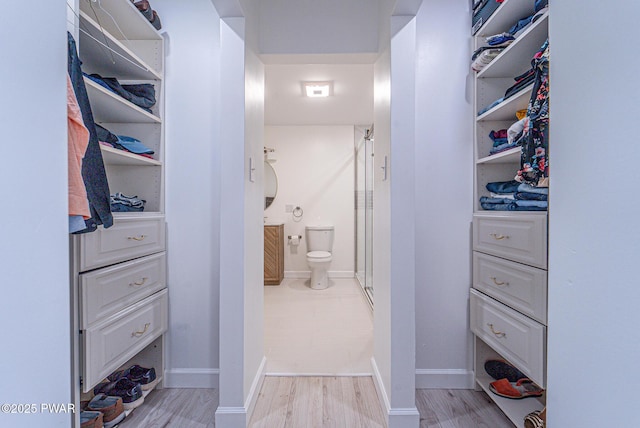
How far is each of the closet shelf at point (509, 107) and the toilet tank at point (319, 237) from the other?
107 inches

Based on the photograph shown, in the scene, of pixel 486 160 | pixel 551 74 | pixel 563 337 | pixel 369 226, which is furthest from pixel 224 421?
pixel 369 226

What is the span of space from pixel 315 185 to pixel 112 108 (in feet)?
9.91

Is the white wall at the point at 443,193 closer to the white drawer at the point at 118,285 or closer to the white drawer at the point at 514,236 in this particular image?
the white drawer at the point at 514,236

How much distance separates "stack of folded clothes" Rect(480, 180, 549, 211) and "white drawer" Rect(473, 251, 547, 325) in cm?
28

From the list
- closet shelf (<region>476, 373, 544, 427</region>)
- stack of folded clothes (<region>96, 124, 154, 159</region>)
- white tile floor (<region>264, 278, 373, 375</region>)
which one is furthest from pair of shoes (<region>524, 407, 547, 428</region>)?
stack of folded clothes (<region>96, 124, 154, 159</region>)

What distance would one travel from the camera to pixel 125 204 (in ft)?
5.16

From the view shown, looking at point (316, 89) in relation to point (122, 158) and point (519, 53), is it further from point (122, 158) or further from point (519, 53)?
point (122, 158)

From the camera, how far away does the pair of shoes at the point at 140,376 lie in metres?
1.67

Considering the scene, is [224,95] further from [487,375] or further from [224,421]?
[487,375]

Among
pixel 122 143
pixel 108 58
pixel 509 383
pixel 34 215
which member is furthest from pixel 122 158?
pixel 509 383

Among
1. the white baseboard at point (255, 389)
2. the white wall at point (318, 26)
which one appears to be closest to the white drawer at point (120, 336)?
the white baseboard at point (255, 389)

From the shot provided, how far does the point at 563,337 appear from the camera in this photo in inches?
19.9

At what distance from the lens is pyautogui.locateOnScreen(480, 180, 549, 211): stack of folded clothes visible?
4.26 ft

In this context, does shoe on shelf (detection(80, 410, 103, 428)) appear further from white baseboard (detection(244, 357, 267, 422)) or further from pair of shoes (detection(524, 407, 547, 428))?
pair of shoes (detection(524, 407, 547, 428))
